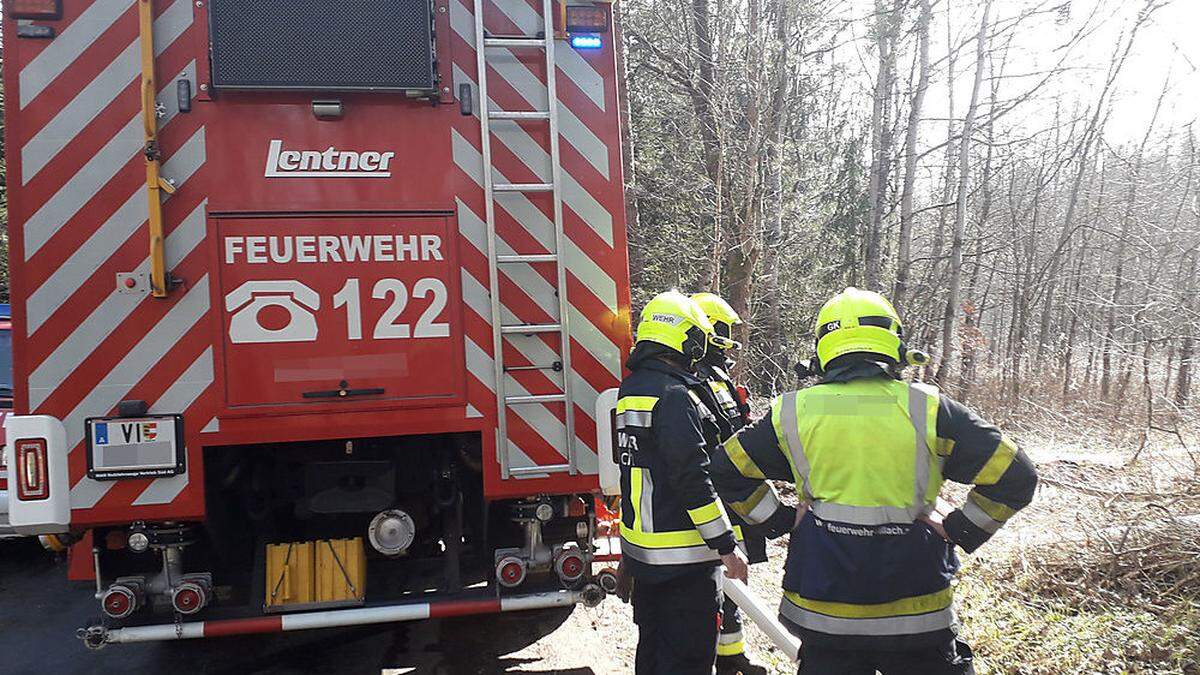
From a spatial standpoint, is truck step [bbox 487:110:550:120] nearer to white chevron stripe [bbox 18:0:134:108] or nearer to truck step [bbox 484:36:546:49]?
truck step [bbox 484:36:546:49]

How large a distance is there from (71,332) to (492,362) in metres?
1.73

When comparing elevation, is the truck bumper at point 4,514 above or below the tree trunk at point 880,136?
below

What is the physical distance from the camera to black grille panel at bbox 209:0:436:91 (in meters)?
3.36

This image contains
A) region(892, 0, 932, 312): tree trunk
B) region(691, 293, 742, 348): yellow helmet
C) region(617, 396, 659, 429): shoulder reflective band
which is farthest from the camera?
region(892, 0, 932, 312): tree trunk

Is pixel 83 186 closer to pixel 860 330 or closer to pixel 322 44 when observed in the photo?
pixel 322 44

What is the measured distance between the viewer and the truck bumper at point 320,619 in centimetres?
330

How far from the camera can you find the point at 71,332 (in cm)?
327

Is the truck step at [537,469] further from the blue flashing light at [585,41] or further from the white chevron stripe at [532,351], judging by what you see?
the blue flashing light at [585,41]

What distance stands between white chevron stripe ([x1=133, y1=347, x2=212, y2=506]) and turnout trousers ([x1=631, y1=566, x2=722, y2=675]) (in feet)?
6.59

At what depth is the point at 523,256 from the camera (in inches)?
142

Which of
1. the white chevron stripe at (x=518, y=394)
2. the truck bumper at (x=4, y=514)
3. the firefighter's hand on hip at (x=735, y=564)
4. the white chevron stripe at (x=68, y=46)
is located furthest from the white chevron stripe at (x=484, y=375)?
the truck bumper at (x=4, y=514)

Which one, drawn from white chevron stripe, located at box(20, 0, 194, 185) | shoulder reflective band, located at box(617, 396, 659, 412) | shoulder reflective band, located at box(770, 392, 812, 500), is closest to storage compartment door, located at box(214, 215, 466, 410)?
white chevron stripe, located at box(20, 0, 194, 185)

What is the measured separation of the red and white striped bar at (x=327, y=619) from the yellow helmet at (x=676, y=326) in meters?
1.27

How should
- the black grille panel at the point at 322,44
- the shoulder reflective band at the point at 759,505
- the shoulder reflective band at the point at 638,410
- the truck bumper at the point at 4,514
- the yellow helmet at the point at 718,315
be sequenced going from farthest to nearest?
1. the truck bumper at the point at 4,514
2. the yellow helmet at the point at 718,315
3. the black grille panel at the point at 322,44
4. the shoulder reflective band at the point at 638,410
5. the shoulder reflective band at the point at 759,505
